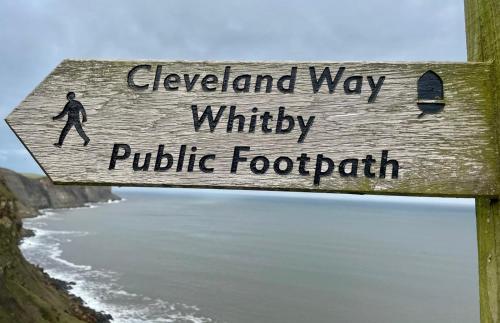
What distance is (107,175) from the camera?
1732mm

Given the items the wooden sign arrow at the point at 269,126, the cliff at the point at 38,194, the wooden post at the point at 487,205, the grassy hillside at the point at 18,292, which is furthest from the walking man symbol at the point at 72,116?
the cliff at the point at 38,194

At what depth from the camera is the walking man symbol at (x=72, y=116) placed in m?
1.80

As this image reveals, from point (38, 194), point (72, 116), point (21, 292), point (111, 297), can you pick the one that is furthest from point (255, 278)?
point (38, 194)

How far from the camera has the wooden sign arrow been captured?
64.4 inches

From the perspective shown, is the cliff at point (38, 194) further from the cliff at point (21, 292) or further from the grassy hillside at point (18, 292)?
the grassy hillside at point (18, 292)

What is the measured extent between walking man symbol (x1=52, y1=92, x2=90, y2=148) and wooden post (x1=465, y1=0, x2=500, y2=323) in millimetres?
1858

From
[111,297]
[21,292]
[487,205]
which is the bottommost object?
[111,297]

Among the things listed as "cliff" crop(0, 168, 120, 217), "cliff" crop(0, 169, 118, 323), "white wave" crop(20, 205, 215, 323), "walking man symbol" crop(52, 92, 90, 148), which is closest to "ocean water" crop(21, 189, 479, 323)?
"white wave" crop(20, 205, 215, 323)

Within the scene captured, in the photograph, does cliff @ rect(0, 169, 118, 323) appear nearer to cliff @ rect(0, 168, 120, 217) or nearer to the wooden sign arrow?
the wooden sign arrow

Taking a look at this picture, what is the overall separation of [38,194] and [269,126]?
107162 millimetres

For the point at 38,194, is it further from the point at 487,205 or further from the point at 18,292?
the point at 487,205

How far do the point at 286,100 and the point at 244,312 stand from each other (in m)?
26.1

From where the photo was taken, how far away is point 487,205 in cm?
162

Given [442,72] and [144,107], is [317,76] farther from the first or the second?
[144,107]
